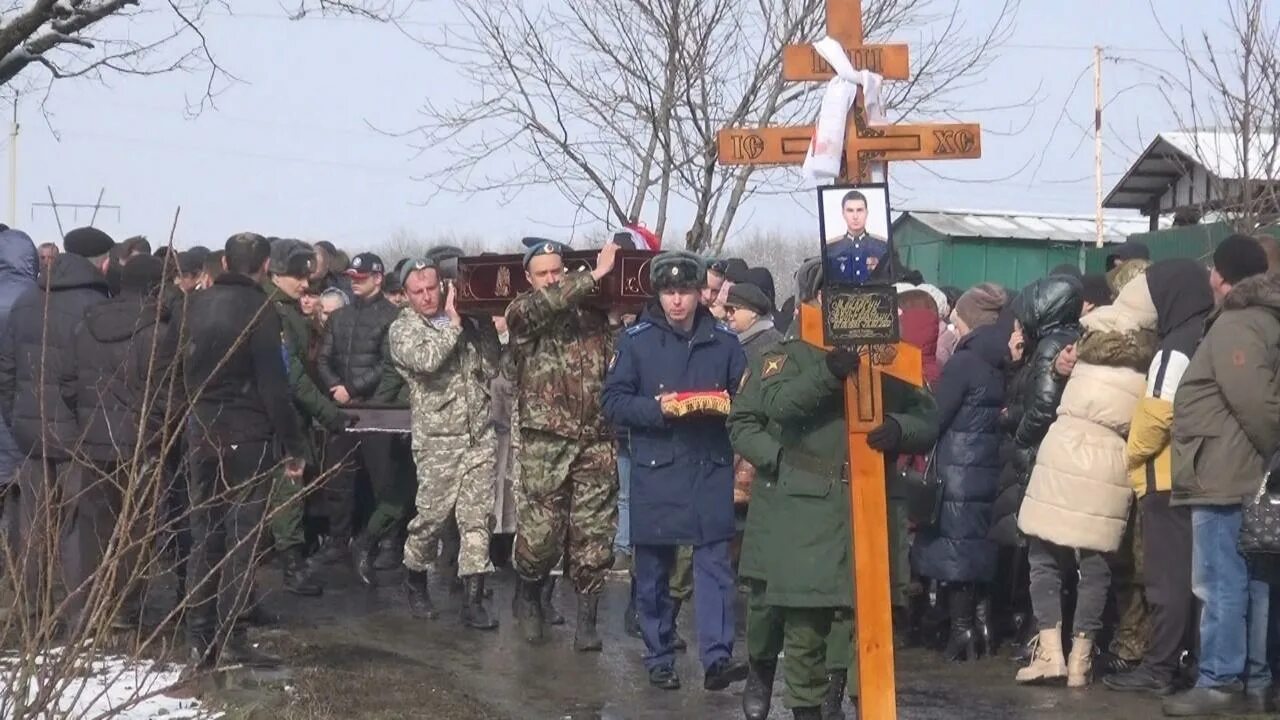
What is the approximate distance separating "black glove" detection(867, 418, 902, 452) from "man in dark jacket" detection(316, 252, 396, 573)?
228 inches

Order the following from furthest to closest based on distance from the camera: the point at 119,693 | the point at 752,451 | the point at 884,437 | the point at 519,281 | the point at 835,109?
the point at 519,281, the point at 752,451, the point at 119,693, the point at 835,109, the point at 884,437

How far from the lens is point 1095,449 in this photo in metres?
8.61

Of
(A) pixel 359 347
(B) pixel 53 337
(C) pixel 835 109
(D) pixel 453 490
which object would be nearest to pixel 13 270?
(B) pixel 53 337

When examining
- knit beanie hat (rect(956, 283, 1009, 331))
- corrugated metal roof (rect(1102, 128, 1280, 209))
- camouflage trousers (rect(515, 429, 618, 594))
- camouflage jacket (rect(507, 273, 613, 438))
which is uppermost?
corrugated metal roof (rect(1102, 128, 1280, 209))

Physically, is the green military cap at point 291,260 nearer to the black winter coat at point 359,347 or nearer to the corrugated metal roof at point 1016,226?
the black winter coat at point 359,347

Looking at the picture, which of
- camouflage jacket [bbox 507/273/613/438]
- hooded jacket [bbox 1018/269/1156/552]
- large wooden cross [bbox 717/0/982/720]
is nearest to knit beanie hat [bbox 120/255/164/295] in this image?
camouflage jacket [bbox 507/273/613/438]

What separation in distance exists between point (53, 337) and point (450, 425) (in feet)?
7.44

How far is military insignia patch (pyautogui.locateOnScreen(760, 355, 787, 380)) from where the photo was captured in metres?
7.39

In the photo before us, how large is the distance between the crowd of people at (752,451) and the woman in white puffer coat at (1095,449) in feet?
0.05

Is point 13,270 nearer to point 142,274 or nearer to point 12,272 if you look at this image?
point 12,272

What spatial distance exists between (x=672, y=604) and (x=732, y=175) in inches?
367

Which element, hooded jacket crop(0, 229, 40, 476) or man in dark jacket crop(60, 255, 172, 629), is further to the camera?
hooded jacket crop(0, 229, 40, 476)

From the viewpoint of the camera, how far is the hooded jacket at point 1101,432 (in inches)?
337

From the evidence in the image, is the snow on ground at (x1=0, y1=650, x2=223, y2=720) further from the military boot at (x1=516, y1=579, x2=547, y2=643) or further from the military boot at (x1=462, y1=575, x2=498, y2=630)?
the military boot at (x1=462, y1=575, x2=498, y2=630)
